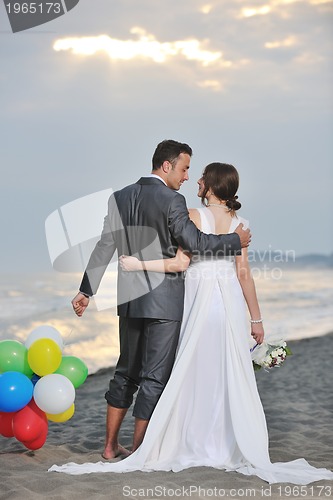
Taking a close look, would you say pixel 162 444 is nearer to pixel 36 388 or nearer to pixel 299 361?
pixel 36 388

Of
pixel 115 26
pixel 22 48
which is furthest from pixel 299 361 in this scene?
pixel 22 48

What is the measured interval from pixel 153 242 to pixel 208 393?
84 centimetres

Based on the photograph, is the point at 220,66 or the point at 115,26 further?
the point at 220,66

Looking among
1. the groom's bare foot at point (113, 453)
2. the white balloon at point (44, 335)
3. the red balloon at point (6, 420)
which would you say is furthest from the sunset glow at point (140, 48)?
the groom's bare foot at point (113, 453)

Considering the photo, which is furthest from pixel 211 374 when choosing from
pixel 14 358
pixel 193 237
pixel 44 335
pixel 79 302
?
pixel 14 358

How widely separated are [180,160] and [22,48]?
567 inches

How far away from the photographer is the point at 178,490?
3225 millimetres

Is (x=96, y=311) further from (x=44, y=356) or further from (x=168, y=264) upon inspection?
(x=168, y=264)

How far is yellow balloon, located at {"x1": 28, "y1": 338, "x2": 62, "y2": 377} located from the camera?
3898mm

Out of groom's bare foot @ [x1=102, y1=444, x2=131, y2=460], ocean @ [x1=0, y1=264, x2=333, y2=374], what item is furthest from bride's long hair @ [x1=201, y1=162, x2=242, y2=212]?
ocean @ [x1=0, y1=264, x2=333, y2=374]

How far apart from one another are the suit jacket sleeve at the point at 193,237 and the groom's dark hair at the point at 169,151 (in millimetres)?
229

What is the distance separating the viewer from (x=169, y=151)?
3844 millimetres

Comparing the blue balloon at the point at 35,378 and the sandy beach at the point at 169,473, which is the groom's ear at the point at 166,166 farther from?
the sandy beach at the point at 169,473

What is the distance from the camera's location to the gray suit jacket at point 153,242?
3.70 metres
